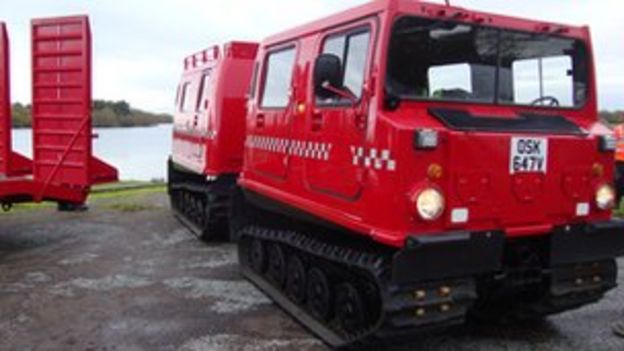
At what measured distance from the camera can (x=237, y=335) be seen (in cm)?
582

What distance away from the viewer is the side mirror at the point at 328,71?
5074mm

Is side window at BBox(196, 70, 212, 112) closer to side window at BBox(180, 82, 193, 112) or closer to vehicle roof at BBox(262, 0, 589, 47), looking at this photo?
side window at BBox(180, 82, 193, 112)

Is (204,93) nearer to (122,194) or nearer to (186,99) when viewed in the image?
(186,99)

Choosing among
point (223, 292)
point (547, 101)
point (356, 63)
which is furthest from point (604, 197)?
point (223, 292)

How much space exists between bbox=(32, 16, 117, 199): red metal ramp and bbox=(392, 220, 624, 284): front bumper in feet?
19.5

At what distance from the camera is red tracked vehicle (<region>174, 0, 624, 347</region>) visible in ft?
15.1

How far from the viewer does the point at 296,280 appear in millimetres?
6547

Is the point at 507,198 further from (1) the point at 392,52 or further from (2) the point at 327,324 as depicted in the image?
(2) the point at 327,324

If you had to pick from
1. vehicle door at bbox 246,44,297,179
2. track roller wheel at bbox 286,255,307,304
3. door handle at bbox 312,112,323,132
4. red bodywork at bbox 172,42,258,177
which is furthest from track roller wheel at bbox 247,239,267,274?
red bodywork at bbox 172,42,258,177

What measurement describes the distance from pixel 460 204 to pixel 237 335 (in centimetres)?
228

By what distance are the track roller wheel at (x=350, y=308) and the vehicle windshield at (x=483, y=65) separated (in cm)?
160

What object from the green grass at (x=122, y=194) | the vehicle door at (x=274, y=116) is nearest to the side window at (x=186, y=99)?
the green grass at (x=122, y=194)

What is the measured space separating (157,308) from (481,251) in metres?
3.33

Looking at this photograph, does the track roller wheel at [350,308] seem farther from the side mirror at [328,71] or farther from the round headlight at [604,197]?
the round headlight at [604,197]
